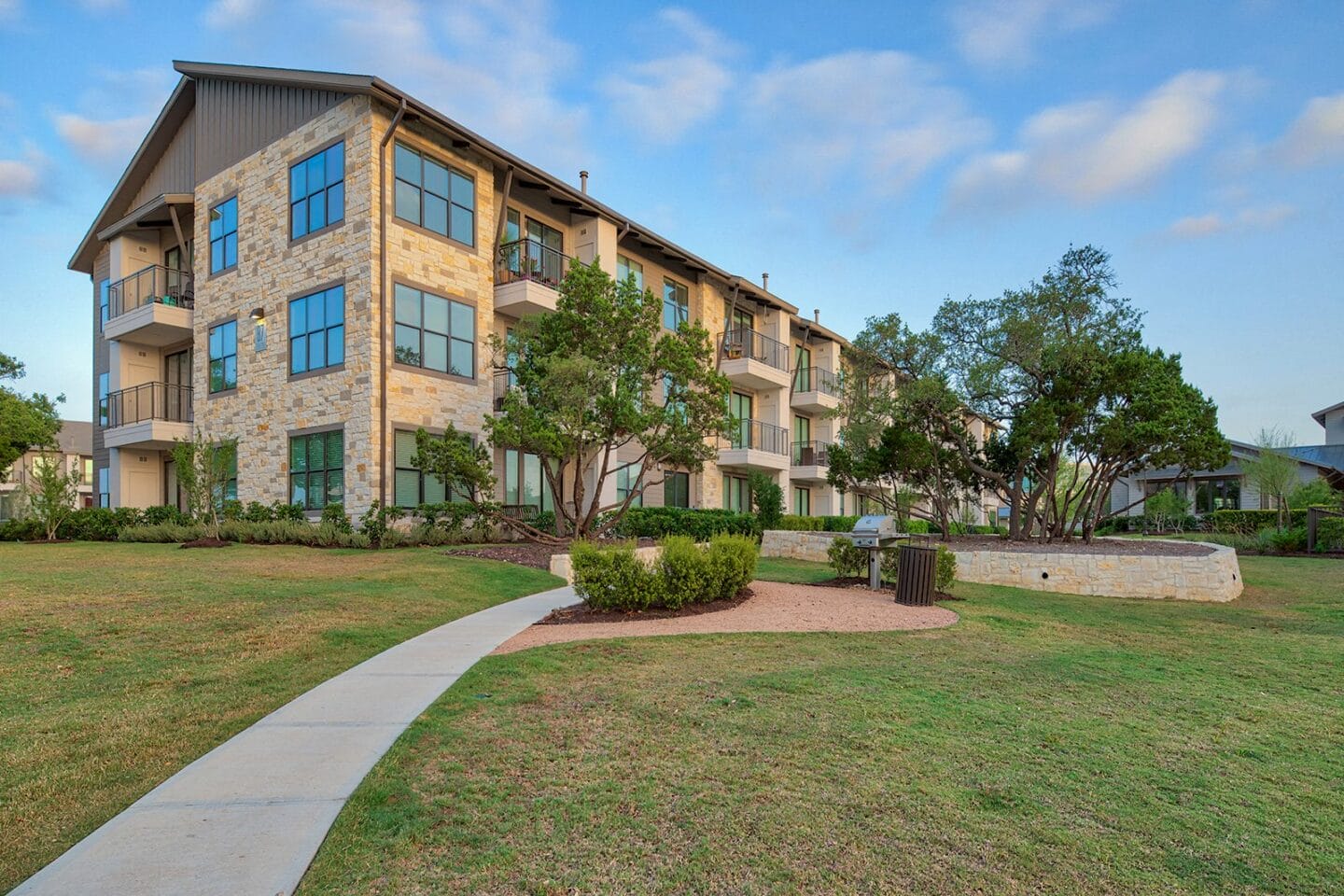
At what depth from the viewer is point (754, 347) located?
1140 inches

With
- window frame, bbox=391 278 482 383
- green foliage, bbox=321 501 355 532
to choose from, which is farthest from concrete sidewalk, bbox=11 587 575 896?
window frame, bbox=391 278 482 383

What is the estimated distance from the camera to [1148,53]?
12.6 metres

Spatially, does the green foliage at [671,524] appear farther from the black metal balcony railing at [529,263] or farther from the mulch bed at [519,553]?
the black metal balcony railing at [529,263]

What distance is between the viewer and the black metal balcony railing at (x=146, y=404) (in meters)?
23.3

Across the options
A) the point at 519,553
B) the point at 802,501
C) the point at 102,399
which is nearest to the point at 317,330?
the point at 519,553

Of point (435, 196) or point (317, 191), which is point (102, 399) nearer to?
point (317, 191)

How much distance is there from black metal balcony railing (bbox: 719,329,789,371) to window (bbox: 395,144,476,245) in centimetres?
1108

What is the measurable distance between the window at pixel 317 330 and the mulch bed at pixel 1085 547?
14.7m

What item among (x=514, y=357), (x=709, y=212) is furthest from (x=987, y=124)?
(x=514, y=357)

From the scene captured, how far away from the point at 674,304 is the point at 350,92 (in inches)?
468

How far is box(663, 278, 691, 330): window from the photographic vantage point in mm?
25438

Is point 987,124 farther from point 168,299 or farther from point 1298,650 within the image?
point 168,299

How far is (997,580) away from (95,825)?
1420cm

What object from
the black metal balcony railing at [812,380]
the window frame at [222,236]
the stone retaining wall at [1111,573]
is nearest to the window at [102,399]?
the window frame at [222,236]
